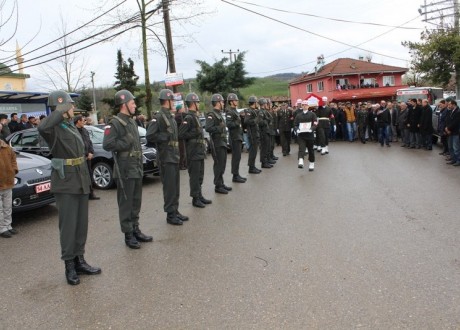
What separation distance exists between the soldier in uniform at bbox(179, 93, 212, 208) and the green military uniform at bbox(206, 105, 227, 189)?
96 centimetres

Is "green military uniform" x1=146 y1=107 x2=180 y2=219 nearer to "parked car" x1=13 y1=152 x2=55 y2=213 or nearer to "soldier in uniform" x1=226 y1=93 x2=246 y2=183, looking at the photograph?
"parked car" x1=13 y1=152 x2=55 y2=213

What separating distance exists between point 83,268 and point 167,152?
2.48m

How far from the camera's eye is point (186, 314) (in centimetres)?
362

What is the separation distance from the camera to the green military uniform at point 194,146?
761 centimetres

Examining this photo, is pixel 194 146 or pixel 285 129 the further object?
pixel 285 129

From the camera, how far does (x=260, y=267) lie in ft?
15.0

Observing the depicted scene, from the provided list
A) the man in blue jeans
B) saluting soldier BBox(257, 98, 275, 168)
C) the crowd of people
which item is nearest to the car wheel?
the crowd of people

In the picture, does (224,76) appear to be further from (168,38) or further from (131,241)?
(131,241)

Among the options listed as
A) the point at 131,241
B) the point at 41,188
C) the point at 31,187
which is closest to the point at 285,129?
the point at 41,188

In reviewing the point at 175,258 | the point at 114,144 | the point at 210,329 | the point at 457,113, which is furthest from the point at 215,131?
the point at 457,113

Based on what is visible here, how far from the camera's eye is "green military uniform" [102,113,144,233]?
539 centimetres

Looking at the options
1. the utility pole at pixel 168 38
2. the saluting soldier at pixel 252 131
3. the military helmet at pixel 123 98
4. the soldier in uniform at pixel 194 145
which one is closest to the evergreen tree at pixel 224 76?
the utility pole at pixel 168 38

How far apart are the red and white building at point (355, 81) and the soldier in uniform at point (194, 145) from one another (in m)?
38.5

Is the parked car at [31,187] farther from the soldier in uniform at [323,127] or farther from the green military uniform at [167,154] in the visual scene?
the soldier in uniform at [323,127]
